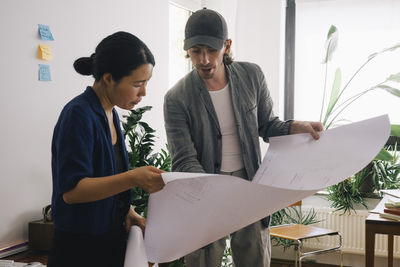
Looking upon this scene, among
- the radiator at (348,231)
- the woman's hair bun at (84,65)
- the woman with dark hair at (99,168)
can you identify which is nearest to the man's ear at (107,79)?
the woman with dark hair at (99,168)

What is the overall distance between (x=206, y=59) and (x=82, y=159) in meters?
0.69

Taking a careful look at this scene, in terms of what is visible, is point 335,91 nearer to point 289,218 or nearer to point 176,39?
point 289,218

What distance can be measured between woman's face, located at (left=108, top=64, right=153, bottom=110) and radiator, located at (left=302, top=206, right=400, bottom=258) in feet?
10.3

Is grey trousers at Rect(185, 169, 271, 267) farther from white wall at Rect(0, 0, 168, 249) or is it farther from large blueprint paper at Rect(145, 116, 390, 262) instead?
white wall at Rect(0, 0, 168, 249)

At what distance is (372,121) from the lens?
1.25 meters

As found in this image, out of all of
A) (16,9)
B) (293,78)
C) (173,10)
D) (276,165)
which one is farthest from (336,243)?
(16,9)

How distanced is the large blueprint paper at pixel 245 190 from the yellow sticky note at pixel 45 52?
1479mm

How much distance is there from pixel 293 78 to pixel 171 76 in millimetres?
1250

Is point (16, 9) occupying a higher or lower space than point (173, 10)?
lower

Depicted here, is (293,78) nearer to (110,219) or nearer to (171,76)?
(171,76)

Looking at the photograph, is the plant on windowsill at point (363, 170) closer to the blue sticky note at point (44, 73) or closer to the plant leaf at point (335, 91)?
the plant leaf at point (335, 91)

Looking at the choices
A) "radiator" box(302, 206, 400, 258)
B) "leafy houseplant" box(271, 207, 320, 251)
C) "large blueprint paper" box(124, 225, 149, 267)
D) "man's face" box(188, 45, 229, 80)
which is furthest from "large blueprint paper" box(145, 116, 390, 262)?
"radiator" box(302, 206, 400, 258)

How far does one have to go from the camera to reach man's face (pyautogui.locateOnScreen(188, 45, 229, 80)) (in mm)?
1496

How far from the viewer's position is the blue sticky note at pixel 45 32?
2303 mm
